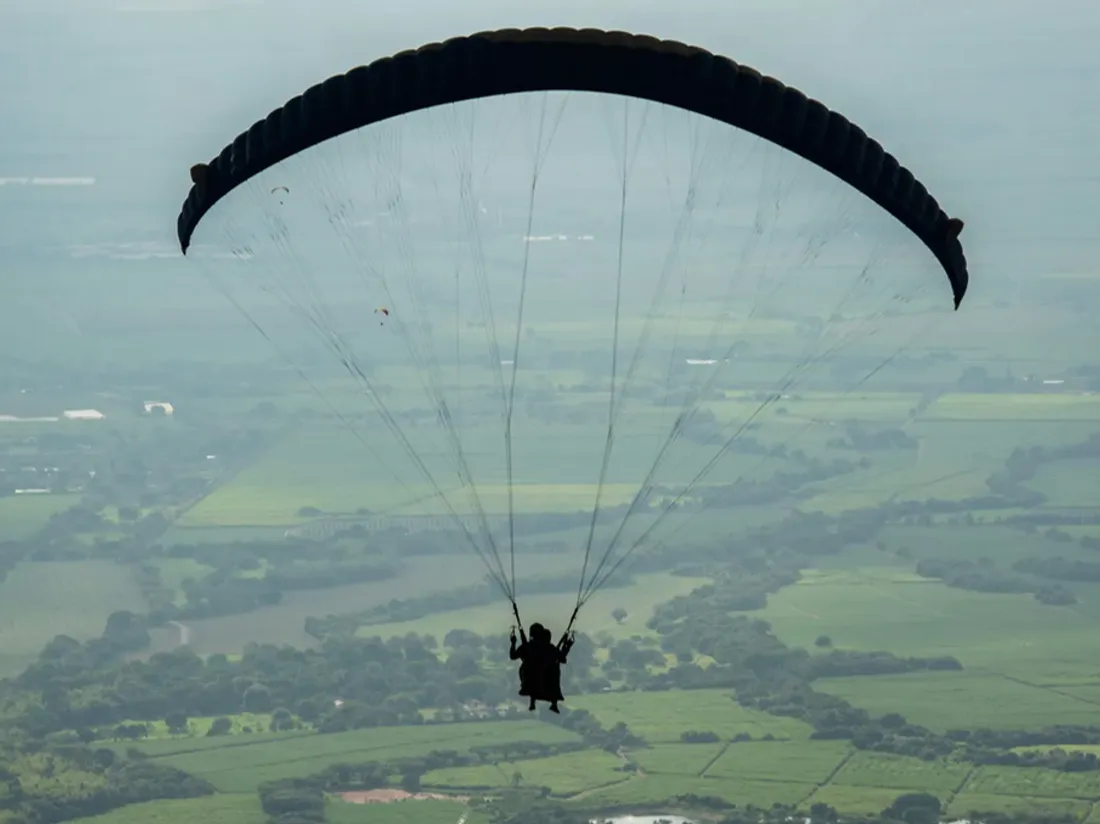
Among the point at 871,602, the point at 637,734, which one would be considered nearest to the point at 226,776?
the point at 637,734

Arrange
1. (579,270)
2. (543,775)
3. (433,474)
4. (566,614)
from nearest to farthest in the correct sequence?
1. (543,775)
2. (566,614)
3. (433,474)
4. (579,270)

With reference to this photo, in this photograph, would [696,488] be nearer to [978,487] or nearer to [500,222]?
[978,487]

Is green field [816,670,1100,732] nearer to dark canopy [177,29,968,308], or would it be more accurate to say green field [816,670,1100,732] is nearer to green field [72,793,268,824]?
green field [72,793,268,824]

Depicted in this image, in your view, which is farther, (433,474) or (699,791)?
(433,474)

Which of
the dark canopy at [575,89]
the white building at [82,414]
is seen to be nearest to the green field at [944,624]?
the white building at [82,414]


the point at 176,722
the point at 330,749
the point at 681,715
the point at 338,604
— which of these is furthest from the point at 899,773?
the point at 338,604

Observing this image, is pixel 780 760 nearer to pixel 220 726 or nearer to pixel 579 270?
pixel 220 726

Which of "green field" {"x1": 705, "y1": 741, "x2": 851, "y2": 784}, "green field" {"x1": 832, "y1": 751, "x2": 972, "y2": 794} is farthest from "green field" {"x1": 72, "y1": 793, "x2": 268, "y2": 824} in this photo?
"green field" {"x1": 832, "y1": 751, "x2": 972, "y2": 794}
